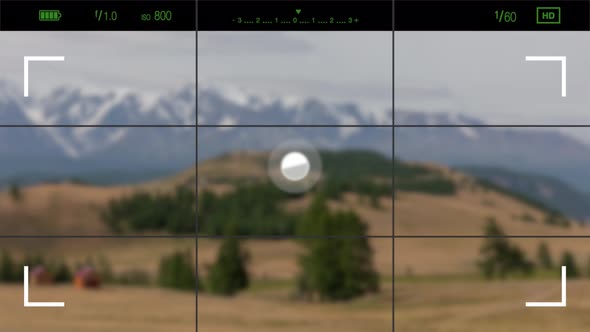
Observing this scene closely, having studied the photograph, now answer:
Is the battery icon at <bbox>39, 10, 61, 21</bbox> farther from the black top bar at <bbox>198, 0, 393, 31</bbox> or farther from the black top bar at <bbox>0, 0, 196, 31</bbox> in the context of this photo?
the black top bar at <bbox>198, 0, 393, 31</bbox>

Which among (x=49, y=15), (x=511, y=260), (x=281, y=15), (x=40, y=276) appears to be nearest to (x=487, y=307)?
(x=511, y=260)

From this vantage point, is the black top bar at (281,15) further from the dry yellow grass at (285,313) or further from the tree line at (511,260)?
the tree line at (511,260)

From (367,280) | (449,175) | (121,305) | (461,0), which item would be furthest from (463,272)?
(461,0)

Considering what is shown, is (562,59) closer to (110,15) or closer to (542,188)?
(110,15)

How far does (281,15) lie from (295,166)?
5159 millimetres

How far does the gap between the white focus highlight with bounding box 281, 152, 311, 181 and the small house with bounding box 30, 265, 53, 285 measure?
715 cm

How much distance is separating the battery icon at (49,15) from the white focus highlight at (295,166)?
5931mm

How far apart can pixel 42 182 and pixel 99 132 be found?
234 cm

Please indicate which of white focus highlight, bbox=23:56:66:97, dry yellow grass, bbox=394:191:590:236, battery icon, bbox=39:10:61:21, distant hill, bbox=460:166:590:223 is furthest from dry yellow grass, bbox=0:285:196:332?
distant hill, bbox=460:166:590:223

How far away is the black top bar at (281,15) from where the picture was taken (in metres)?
15.2

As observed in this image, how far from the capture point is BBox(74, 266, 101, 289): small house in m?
25.4

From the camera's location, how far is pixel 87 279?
25703mm

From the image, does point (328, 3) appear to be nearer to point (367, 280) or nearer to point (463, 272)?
point (367, 280)

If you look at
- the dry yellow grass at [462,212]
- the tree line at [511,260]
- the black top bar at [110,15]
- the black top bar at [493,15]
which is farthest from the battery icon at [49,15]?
the dry yellow grass at [462,212]
